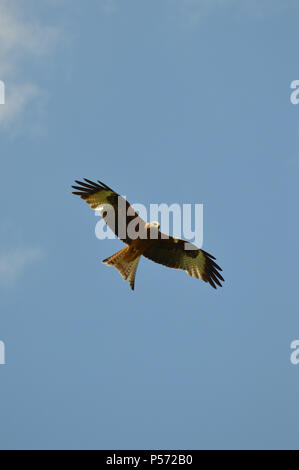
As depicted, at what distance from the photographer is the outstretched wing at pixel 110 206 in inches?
559

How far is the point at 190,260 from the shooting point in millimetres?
15219

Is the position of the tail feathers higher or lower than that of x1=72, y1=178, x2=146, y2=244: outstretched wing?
lower

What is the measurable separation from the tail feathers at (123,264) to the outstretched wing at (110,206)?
1.03 feet

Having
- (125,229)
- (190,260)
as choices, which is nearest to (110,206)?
(125,229)

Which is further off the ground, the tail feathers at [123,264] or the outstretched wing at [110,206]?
the outstretched wing at [110,206]

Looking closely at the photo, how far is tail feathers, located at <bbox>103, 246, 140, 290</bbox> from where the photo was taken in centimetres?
1434

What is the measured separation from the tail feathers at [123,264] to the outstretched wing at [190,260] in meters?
0.63

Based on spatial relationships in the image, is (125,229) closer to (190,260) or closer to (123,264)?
(123,264)

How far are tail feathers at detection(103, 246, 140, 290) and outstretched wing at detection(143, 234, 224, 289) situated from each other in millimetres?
629

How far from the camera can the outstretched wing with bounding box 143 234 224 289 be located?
15.0m

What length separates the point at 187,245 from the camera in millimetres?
14852

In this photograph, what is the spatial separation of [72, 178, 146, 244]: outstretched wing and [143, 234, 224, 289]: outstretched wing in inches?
35.2

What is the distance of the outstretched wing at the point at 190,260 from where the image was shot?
49.1ft

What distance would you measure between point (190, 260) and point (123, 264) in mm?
1681
